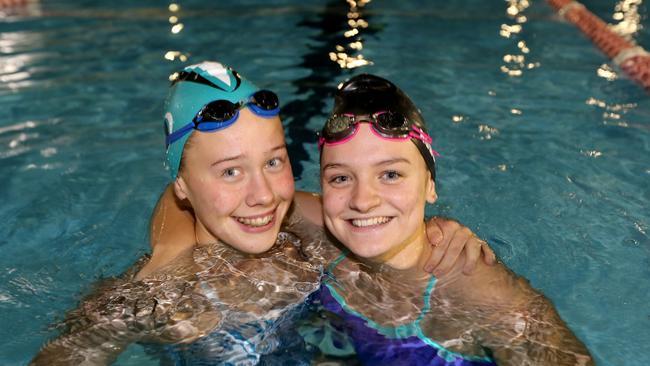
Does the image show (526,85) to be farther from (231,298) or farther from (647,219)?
(231,298)

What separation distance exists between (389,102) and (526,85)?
3.80 metres

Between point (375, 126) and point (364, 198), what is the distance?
320mm

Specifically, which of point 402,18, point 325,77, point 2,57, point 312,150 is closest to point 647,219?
point 312,150

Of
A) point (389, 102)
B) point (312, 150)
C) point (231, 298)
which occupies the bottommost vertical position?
point (312, 150)

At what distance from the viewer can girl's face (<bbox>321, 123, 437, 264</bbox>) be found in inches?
122

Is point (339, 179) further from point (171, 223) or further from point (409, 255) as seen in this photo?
point (171, 223)

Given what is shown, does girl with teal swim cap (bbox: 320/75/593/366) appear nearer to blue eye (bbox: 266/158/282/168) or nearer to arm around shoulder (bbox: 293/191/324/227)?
blue eye (bbox: 266/158/282/168)

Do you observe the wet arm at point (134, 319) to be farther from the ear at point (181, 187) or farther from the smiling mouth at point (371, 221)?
the smiling mouth at point (371, 221)

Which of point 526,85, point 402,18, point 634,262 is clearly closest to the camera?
point 634,262

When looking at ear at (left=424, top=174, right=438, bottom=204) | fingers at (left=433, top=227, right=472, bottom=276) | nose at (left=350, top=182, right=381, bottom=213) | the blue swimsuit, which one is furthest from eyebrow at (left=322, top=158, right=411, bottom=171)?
the blue swimsuit

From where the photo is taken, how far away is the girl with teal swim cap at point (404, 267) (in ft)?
10.1

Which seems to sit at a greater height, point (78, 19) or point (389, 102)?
point (389, 102)

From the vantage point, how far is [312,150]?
5.72 meters

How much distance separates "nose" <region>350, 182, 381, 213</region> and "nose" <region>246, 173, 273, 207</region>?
1.27 ft
